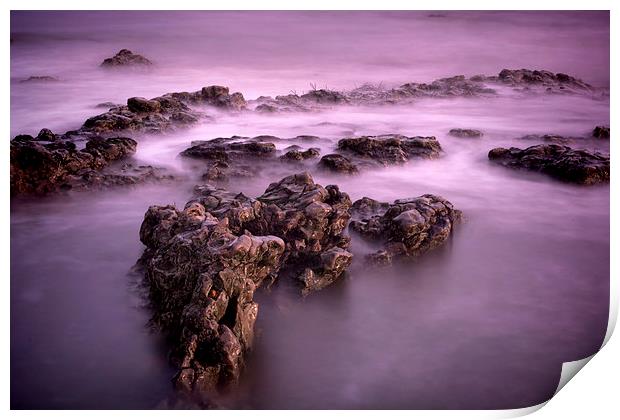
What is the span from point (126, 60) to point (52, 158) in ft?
3.37

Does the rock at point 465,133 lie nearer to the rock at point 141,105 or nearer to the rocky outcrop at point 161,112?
the rocky outcrop at point 161,112

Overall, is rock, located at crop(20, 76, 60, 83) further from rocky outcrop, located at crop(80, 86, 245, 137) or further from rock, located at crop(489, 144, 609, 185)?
rock, located at crop(489, 144, 609, 185)

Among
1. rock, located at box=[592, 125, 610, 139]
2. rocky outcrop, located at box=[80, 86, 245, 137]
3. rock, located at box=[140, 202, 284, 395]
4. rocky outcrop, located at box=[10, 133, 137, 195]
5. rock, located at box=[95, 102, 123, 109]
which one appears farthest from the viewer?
rock, located at box=[95, 102, 123, 109]

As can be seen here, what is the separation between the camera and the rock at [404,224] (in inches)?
182

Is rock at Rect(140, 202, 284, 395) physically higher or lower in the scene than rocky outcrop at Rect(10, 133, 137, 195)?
lower

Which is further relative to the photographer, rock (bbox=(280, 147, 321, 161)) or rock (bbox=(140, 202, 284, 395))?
rock (bbox=(280, 147, 321, 161))

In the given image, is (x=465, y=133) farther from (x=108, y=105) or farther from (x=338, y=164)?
(x=108, y=105)

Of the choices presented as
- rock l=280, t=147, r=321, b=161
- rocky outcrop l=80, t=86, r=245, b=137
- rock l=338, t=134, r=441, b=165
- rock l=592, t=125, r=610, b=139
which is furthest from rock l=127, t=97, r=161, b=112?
rock l=592, t=125, r=610, b=139

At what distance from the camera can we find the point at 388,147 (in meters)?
5.35

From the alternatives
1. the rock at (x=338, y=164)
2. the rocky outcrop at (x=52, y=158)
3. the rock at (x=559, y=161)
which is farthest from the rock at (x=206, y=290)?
the rock at (x=559, y=161)

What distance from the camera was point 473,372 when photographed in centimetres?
411

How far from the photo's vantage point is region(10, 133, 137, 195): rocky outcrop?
15.7 feet

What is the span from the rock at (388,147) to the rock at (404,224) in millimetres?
513

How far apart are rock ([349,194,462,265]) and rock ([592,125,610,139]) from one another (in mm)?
1243
